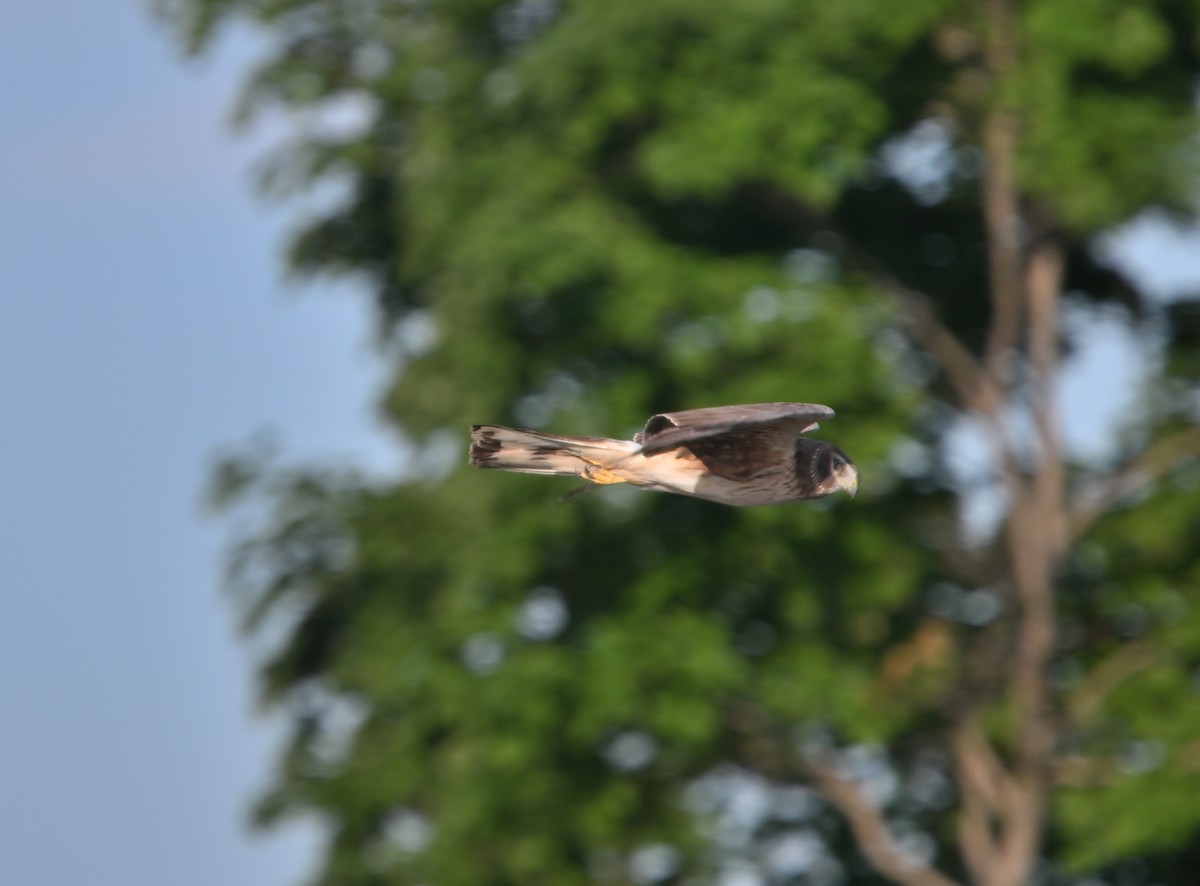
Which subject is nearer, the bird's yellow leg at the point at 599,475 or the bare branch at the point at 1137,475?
the bird's yellow leg at the point at 599,475

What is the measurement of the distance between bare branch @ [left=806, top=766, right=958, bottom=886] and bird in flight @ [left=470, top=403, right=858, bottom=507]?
5.88 m

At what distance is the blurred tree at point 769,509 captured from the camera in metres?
11.6

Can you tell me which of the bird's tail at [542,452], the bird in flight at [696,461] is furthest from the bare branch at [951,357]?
the bird's tail at [542,452]

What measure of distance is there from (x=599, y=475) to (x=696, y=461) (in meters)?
0.36

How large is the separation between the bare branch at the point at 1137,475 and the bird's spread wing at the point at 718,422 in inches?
258

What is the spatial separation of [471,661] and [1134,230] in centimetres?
437

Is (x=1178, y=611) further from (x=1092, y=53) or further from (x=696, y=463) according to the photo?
(x=696, y=463)

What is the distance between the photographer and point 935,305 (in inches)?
525

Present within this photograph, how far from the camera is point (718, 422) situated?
5.74 metres

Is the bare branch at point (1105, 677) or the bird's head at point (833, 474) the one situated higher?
the bare branch at point (1105, 677)

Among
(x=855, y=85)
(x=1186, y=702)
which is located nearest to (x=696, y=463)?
(x=855, y=85)

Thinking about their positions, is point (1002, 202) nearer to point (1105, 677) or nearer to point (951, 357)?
point (951, 357)

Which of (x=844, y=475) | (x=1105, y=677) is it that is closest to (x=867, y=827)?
(x=1105, y=677)

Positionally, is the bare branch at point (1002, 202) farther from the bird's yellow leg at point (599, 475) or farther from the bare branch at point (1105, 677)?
the bird's yellow leg at point (599, 475)
